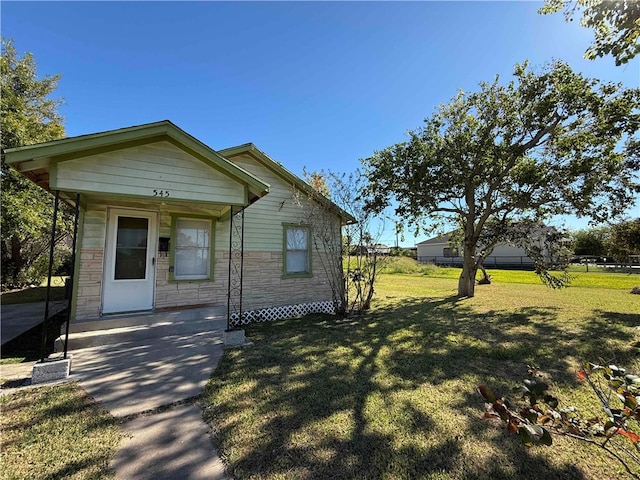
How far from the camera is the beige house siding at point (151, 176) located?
179 inches

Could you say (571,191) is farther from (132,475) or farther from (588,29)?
(132,475)

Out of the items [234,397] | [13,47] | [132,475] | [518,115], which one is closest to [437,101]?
[518,115]

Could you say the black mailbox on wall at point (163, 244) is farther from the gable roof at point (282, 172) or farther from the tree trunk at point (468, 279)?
the tree trunk at point (468, 279)

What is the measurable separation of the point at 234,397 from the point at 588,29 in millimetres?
9240

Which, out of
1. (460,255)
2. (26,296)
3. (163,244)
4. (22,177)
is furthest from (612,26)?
(460,255)

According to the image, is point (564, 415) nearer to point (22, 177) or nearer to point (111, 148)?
point (111, 148)

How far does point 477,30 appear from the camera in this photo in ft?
25.6

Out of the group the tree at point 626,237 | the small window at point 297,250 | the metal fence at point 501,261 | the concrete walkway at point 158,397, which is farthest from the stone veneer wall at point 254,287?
the metal fence at point 501,261

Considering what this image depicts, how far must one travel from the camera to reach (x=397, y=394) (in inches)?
147

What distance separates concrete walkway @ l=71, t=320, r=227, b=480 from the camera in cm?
245

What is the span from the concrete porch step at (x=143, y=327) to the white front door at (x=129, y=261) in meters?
0.51

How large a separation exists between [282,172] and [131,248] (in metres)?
4.61

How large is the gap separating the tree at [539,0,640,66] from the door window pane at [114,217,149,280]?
972cm

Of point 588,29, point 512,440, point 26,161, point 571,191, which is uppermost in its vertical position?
point 588,29
